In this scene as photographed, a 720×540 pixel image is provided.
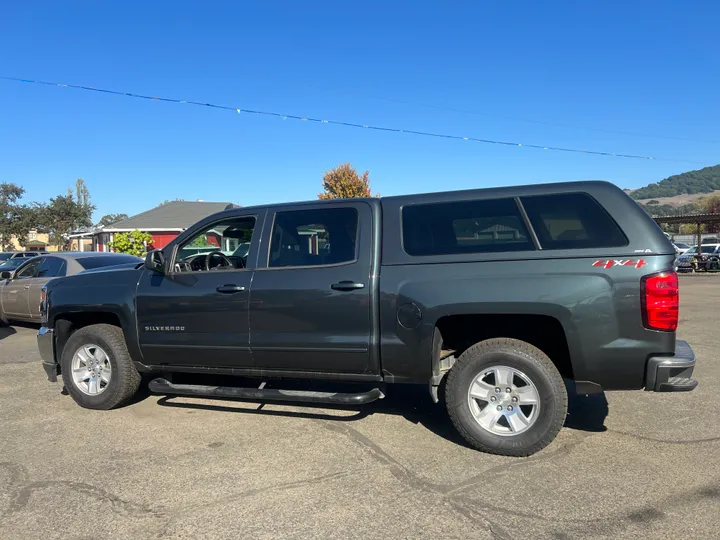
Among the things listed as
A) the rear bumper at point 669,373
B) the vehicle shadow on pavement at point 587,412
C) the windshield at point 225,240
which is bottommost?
the vehicle shadow on pavement at point 587,412

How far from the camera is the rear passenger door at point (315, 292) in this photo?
4324 millimetres

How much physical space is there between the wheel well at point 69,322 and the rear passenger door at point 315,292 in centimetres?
189

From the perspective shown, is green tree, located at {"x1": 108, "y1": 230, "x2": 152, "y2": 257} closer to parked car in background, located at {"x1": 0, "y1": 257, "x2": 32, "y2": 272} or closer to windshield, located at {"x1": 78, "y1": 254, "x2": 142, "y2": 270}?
parked car in background, located at {"x1": 0, "y1": 257, "x2": 32, "y2": 272}

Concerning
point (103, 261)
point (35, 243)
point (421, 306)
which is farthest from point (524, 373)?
point (35, 243)

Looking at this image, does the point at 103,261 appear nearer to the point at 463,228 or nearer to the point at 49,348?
the point at 49,348

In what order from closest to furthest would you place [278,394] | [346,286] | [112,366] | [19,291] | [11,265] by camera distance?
1. [346,286]
2. [278,394]
3. [112,366]
4. [19,291]
5. [11,265]

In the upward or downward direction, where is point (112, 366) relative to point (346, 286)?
downward

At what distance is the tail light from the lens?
142 inches

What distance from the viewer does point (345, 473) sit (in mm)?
3756

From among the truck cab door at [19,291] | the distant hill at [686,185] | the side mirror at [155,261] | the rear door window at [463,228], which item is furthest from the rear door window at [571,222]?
the distant hill at [686,185]

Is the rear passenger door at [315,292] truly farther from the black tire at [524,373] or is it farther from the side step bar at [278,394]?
the black tire at [524,373]

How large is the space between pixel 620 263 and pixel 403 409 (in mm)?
2484

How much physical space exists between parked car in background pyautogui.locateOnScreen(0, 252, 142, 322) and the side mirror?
16.2 feet

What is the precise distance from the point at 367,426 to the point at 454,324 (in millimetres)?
1223
